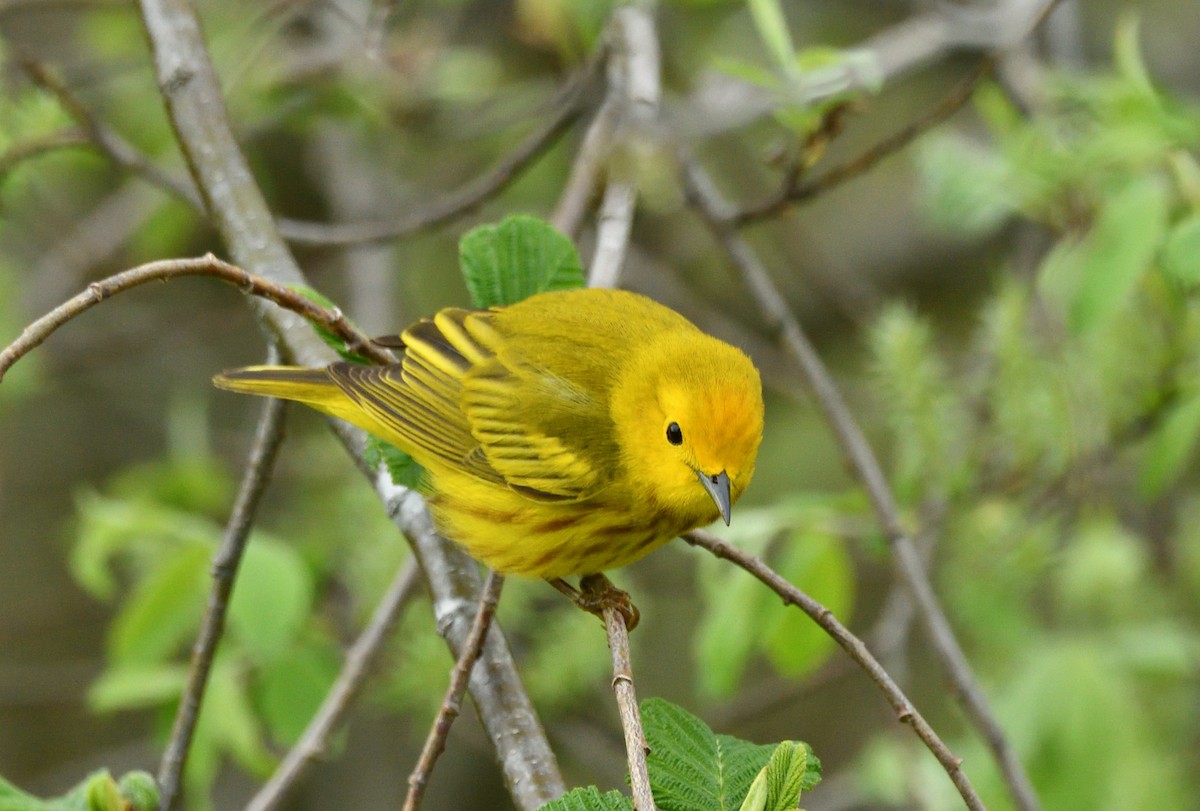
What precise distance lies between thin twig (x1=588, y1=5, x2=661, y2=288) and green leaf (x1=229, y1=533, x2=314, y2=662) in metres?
1.01

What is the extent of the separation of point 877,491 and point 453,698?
1439mm

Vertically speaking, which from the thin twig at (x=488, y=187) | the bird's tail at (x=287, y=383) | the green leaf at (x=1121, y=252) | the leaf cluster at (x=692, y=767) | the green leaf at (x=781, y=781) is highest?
the thin twig at (x=488, y=187)

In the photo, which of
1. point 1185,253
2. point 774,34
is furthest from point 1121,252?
point 774,34

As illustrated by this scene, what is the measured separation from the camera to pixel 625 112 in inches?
121

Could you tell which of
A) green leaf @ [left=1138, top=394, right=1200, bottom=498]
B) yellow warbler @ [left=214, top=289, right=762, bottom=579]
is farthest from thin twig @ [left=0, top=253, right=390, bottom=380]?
green leaf @ [left=1138, top=394, right=1200, bottom=498]

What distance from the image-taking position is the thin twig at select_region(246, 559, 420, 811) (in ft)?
7.35

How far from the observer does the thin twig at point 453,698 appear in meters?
1.51

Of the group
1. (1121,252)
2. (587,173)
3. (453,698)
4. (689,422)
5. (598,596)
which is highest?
(587,173)

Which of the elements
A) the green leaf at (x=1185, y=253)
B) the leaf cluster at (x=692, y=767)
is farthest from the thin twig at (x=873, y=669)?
the green leaf at (x=1185, y=253)

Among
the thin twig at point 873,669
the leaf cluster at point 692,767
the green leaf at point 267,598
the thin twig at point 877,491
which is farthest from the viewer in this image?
the green leaf at point 267,598

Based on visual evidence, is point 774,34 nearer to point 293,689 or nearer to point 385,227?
point 385,227

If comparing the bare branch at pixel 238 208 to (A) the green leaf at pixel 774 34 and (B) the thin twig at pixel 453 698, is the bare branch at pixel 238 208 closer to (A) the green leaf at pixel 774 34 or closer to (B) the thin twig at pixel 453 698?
(B) the thin twig at pixel 453 698

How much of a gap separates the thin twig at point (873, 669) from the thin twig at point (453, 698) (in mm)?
368

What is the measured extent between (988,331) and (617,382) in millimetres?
1279
